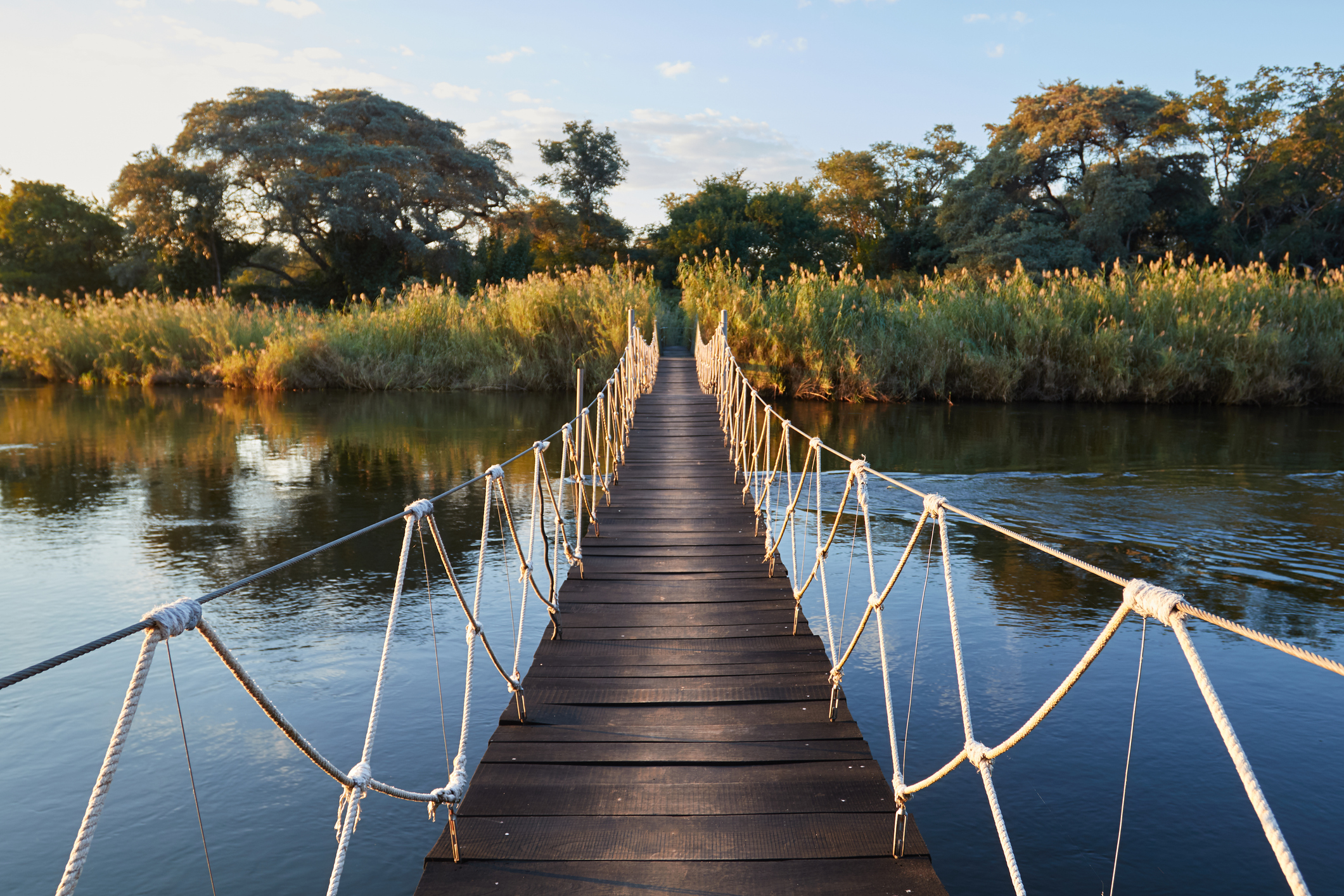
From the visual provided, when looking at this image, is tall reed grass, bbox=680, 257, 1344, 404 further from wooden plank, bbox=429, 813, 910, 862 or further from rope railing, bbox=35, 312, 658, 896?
wooden plank, bbox=429, 813, 910, 862

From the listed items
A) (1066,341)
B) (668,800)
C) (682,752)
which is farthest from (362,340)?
(668,800)

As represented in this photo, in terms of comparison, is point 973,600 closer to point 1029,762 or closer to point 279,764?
point 1029,762

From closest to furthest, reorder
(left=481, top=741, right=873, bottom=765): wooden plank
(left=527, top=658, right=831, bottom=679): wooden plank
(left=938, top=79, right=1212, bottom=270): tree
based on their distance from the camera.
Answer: (left=481, top=741, right=873, bottom=765): wooden plank → (left=527, top=658, right=831, bottom=679): wooden plank → (left=938, top=79, right=1212, bottom=270): tree

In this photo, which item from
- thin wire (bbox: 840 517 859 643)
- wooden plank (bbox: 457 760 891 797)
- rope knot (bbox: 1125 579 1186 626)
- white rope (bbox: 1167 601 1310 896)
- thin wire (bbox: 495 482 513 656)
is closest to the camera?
white rope (bbox: 1167 601 1310 896)

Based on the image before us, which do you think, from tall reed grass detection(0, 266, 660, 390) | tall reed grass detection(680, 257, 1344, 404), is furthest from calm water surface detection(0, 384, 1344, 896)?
tall reed grass detection(0, 266, 660, 390)

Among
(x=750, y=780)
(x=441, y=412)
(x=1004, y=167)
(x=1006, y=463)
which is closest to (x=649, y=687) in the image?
(x=750, y=780)

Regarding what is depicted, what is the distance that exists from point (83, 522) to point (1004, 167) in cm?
3105

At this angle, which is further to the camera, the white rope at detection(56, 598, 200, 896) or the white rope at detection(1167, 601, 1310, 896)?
the white rope at detection(56, 598, 200, 896)

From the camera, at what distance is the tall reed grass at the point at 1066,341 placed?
15961mm

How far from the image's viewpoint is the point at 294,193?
29.4 metres

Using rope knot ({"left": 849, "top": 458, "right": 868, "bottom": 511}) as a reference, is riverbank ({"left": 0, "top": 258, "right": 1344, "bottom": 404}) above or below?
above

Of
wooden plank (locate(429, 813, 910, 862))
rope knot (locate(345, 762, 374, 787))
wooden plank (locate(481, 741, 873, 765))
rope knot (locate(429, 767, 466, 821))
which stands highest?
rope knot (locate(345, 762, 374, 787))

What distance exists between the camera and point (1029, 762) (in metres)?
3.86

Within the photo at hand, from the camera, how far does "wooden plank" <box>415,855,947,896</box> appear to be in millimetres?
2182
